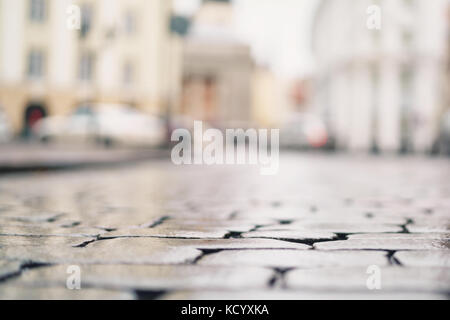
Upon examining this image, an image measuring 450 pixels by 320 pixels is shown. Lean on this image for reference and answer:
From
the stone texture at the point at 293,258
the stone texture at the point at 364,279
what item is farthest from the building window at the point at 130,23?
the stone texture at the point at 364,279

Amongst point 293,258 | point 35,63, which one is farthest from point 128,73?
point 293,258

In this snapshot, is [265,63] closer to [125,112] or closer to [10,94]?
[10,94]

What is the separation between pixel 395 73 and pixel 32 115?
2432cm

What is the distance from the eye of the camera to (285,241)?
287 centimetres

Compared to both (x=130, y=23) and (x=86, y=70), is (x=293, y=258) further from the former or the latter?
(x=130, y=23)

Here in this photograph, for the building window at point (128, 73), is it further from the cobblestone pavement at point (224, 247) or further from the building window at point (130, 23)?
the cobblestone pavement at point (224, 247)

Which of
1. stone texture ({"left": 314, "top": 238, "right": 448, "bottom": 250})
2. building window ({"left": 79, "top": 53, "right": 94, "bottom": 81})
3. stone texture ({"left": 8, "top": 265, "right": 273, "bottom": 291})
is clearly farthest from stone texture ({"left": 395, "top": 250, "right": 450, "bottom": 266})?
building window ({"left": 79, "top": 53, "right": 94, "bottom": 81})

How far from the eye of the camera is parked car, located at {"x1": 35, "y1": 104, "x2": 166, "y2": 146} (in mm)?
17625

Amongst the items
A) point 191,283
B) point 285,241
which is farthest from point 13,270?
point 285,241

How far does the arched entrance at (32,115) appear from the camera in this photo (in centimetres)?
3328

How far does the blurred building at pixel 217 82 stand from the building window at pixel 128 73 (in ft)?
19.0

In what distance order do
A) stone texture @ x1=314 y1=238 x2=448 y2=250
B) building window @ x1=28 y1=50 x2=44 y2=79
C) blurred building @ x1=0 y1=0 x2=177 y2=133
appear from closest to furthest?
stone texture @ x1=314 y1=238 x2=448 y2=250 < blurred building @ x1=0 y1=0 x2=177 y2=133 < building window @ x1=28 y1=50 x2=44 y2=79

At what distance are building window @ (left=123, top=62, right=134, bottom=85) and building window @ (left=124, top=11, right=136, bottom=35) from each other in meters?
2.03

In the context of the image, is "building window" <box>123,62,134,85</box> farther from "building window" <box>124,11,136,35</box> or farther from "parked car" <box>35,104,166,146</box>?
"parked car" <box>35,104,166,146</box>
